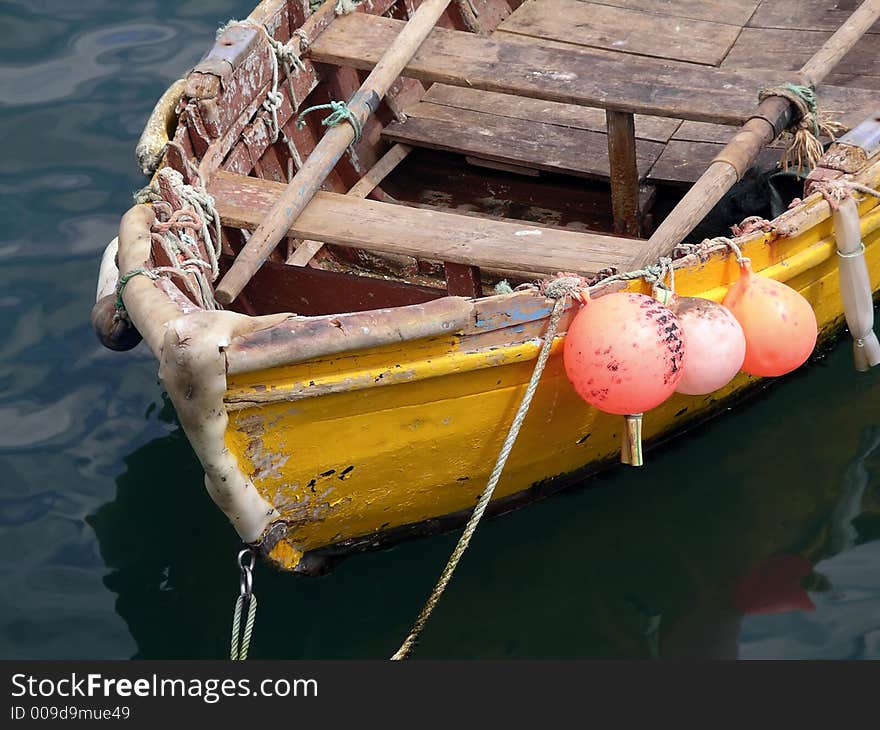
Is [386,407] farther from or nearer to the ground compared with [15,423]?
nearer to the ground

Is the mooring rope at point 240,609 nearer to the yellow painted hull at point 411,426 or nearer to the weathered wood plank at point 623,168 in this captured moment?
the yellow painted hull at point 411,426

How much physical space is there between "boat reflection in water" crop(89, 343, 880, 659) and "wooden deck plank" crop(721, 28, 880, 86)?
5.45ft

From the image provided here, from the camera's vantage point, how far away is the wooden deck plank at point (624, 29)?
229 inches

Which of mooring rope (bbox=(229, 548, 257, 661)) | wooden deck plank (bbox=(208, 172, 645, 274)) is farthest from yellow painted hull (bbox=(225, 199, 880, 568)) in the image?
wooden deck plank (bbox=(208, 172, 645, 274))

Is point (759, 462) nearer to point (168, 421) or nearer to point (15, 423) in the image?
point (168, 421)

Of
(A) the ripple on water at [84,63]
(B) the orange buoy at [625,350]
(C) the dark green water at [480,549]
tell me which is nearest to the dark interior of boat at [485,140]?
(B) the orange buoy at [625,350]

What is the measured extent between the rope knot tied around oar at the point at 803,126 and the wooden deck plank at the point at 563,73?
0.45 feet

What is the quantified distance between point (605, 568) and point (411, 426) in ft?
3.69

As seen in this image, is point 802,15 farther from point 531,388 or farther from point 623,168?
point 531,388

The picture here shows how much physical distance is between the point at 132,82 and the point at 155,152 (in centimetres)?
278

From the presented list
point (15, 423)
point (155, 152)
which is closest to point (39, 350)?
point (15, 423)

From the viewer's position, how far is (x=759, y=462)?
495 cm

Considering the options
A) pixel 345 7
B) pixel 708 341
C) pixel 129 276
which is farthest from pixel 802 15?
pixel 129 276

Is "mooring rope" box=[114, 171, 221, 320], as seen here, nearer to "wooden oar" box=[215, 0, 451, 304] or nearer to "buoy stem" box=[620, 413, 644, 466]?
"wooden oar" box=[215, 0, 451, 304]
